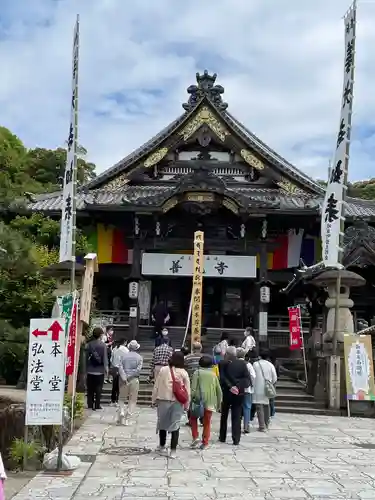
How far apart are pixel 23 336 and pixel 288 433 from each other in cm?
760

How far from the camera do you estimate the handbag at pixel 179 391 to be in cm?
832

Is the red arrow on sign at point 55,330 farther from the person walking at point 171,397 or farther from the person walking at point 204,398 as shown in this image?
the person walking at point 204,398

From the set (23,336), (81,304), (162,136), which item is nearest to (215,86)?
(162,136)

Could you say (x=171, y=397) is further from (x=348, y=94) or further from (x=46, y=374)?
(x=348, y=94)

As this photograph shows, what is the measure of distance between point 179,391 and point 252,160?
17.1m

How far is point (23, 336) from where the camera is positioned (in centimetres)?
1561

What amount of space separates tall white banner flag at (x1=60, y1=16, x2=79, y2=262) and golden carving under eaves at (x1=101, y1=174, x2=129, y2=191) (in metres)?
13.4

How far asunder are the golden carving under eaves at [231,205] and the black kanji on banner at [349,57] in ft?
27.0

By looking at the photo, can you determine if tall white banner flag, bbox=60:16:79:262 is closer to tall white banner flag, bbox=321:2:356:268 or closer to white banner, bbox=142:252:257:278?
tall white banner flag, bbox=321:2:356:268

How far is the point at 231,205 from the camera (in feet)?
72.3

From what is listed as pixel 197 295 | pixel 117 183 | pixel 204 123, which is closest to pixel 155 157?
pixel 117 183

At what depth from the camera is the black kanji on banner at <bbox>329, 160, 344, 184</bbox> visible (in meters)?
14.2

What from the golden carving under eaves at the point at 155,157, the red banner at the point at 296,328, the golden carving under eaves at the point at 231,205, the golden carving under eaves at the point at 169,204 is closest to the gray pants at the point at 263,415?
the red banner at the point at 296,328

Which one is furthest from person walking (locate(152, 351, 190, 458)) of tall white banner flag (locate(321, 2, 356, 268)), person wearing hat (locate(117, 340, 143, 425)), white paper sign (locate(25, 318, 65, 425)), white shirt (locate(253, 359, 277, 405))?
tall white banner flag (locate(321, 2, 356, 268))
